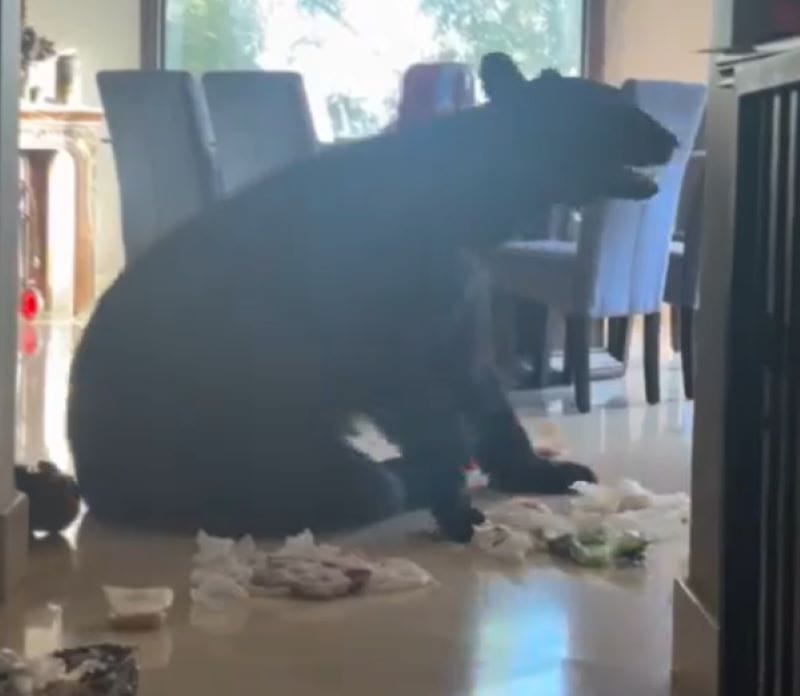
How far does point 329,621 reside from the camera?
2447mm

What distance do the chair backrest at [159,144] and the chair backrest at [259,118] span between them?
0.29ft

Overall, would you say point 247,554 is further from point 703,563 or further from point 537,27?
point 537,27

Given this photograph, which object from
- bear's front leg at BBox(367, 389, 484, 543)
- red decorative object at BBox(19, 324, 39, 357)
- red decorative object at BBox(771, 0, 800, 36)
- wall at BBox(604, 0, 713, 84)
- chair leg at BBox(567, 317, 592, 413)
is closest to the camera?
red decorative object at BBox(771, 0, 800, 36)

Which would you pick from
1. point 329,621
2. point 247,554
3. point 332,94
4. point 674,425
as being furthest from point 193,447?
point 332,94

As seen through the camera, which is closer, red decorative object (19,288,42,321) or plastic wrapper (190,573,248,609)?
plastic wrapper (190,573,248,609)

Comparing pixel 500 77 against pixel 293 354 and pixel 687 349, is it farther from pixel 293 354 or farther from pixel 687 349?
pixel 687 349

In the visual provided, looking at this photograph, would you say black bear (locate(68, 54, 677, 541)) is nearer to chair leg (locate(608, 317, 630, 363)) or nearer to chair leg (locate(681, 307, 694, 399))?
chair leg (locate(681, 307, 694, 399))

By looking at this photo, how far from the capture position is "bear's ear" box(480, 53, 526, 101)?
131 inches

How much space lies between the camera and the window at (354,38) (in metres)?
8.32

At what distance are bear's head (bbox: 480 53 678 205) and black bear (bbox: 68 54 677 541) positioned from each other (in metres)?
0.23

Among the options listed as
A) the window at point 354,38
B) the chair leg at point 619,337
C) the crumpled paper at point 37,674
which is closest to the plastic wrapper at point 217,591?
the crumpled paper at point 37,674

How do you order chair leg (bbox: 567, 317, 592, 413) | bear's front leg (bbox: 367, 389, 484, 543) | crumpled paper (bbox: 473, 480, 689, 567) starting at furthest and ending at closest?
chair leg (bbox: 567, 317, 592, 413)
bear's front leg (bbox: 367, 389, 484, 543)
crumpled paper (bbox: 473, 480, 689, 567)

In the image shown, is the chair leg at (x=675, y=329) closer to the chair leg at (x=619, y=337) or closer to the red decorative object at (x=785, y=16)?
the chair leg at (x=619, y=337)

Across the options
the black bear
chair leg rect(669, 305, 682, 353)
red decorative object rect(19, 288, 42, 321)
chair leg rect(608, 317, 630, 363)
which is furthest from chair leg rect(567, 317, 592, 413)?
red decorative object rect(19, 288, 42, 321)
